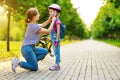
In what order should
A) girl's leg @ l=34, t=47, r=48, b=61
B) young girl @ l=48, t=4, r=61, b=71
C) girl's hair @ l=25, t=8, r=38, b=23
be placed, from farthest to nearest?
girl's leg @ l=34, t=47, r=48, b=61 → young girl @ l=48, t=4, r=61, b=71 → girl's hair @ l=25, t=8, r=38, b=23

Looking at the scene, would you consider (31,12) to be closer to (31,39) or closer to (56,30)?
(31,39)

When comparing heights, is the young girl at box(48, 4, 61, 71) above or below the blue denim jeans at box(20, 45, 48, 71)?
above

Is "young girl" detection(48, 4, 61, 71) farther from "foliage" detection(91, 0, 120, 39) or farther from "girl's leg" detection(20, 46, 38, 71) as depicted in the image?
"foliage" detection(91, 0, 120, 39)

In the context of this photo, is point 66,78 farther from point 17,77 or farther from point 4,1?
point 4,1

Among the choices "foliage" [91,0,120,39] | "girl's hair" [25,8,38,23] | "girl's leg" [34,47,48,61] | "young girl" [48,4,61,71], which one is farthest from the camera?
"foliage" [91,0,120,39]

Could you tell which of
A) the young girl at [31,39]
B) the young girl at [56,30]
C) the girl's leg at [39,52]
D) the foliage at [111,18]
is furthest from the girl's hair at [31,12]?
the foliage at [111,18]

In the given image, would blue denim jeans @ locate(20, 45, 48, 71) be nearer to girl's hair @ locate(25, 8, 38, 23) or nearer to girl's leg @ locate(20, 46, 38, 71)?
girl's leg @ locate(20, 46, 38, 71)

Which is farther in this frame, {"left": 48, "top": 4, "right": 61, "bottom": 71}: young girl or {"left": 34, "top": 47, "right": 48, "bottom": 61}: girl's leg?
{"left": 34, "top": 47, "right": 48, "bottom": 61}: girl's leg

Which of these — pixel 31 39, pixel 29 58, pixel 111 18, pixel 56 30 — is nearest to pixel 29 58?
pixel 29 58

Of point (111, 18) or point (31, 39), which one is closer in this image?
point (31, 39)

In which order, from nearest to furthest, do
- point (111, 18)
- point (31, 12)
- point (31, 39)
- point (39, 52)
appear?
point (31, 12) < point (31, 39) < point (39, 52) < point (111, 18)

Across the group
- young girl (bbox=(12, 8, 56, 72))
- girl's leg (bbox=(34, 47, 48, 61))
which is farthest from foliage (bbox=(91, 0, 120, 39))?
young girl (bbox=(12, 8, 56, 72))

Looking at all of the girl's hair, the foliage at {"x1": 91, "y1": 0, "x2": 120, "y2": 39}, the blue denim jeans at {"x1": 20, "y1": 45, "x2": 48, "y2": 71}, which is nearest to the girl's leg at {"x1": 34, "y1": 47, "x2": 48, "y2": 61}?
the blue denim jeans at {"x1": 20, "y1": 45, "x2": 48, "y2": 71}

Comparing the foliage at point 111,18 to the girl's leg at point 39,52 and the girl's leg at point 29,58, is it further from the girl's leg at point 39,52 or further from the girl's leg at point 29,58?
the girl's leg at point 29,58
